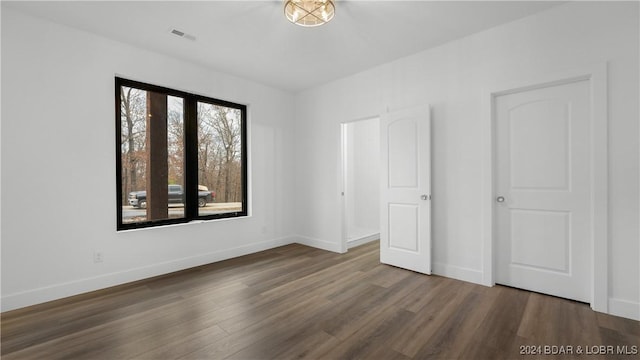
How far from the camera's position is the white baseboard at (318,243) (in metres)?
4.56

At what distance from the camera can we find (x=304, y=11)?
96.0 inches

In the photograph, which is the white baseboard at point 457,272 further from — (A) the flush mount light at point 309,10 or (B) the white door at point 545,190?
(A) the flush mount light at point 309,10

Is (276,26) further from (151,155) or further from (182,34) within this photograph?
(151,155)

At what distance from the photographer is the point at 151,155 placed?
11.9ft

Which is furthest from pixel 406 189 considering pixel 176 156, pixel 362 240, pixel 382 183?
pixel 176 156

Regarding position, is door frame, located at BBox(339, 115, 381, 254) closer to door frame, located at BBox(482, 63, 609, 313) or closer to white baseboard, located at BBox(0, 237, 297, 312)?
white baseboard, located at BBox(0, 237, 297, 312)

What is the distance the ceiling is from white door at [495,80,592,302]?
0.95 m

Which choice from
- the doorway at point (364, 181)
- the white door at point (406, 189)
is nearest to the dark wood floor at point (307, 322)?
the white door at point (406, 189)

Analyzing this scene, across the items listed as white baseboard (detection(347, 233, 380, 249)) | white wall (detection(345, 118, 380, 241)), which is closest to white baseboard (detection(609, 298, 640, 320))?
white baseboard (detection(347, 233, 380, 249))

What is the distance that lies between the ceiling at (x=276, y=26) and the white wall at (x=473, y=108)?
0.25 metres

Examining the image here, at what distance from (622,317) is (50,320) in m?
4.84

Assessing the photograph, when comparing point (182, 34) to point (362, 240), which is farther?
point (362, 240)

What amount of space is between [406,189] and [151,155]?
3346mm

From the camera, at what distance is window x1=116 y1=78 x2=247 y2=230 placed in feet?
11.2
